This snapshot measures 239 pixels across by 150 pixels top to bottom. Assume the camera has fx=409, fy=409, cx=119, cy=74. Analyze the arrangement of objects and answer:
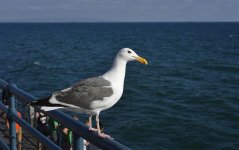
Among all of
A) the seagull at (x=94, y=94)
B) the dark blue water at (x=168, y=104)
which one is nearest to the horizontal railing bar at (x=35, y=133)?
the seagull at (x=94, y=94)

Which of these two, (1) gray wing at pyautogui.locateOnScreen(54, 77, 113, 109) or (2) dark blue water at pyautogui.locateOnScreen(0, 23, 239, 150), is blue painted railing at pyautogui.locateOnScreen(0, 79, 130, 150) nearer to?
(1) gray wing at pyautogui.locateOnScreen(54, 77, 113, 109)

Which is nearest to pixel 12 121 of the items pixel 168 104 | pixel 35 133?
pixel 35 133

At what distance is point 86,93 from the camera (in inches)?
178

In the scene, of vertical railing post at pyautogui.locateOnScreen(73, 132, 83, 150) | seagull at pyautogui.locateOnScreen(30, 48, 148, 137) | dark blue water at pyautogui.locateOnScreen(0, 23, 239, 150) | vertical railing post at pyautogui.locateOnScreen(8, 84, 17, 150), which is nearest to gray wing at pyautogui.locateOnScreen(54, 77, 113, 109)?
seagull at pyautogui.locateOnScreen(30, 48, 148, 137)

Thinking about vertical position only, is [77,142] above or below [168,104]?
above

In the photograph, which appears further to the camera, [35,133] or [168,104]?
[168,104]

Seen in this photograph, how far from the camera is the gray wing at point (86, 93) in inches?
173

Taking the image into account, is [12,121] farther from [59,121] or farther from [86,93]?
[59,121]

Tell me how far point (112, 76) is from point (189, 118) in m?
17.7

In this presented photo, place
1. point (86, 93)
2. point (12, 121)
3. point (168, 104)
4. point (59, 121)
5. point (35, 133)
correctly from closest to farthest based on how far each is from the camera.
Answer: point (59, 121) < point (35, 133) < point (12, 121) < point (86, 93) < point (168, 104)

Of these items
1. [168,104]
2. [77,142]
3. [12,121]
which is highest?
[77,142]

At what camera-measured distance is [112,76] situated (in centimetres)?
464

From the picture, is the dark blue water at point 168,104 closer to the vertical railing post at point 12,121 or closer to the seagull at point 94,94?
the seagull at point 94,94

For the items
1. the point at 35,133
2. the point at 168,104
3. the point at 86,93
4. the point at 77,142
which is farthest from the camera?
the point at 168,104
